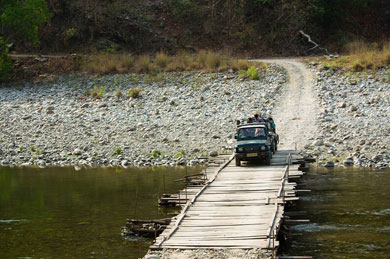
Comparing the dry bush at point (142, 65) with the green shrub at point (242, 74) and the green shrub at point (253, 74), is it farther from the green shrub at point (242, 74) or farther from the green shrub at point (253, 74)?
the green shrub at point (253, 74)

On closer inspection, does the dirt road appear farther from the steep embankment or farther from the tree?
the tree

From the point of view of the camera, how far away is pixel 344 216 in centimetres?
1830

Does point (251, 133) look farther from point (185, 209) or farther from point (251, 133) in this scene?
point (185, 209)

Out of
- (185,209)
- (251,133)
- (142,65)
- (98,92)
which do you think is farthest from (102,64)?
(185,209)

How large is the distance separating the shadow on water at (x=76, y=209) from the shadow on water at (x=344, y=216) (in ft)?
13.7

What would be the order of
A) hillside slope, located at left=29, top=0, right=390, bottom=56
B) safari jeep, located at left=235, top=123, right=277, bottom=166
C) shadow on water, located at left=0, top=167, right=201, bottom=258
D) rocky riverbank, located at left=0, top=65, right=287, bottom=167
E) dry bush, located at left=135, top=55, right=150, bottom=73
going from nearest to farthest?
shadow on water, located at left=0, top=167, right=201, bottom=258
safari jeep, located at left=235, top=123, right=277, bottom=166
rocky riverbank, located at left=0, top=65, right=287, bottom=167
dry bush, located at left=135, top=55, right=150, bottom=73
hillside slope, located at left=29, top=0, right=390, bottom=56

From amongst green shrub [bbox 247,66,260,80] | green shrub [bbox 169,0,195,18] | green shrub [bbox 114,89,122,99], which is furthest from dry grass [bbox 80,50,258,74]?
green shrub [bbox 169,0,195,18]

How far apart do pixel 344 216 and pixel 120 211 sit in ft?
22.1

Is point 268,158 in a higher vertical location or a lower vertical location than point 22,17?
lower

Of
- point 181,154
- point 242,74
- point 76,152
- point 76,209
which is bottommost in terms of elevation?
point 76,152

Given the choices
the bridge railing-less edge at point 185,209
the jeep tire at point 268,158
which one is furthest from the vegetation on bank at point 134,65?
the bridge railing-less edge at point 185,209

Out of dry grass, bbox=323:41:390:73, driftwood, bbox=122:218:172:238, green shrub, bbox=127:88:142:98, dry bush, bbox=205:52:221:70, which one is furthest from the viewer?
dry bush, bbox=205:52:221:70

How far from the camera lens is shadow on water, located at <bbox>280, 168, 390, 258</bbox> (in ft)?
49.6

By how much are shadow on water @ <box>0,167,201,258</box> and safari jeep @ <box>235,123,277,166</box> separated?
8.84 ft
